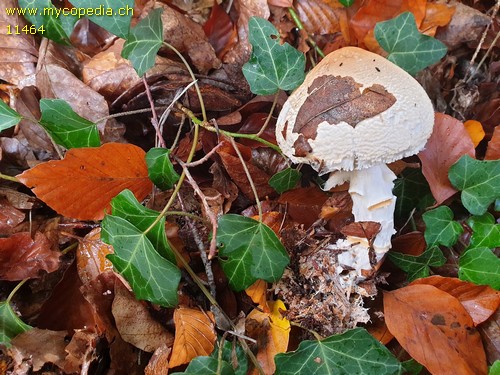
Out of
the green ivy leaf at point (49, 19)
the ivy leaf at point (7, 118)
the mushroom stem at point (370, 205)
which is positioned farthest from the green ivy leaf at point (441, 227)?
the green ivy leaf at point (49, 19)

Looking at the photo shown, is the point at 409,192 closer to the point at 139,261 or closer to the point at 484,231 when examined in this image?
the point at 484,231

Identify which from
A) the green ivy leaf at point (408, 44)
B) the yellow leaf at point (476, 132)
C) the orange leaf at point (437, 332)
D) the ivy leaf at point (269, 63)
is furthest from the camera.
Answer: the yellow leaf at point (476, 132)

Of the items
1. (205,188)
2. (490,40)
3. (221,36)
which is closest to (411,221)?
(205,188)

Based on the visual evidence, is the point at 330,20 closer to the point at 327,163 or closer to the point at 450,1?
the point at 450,1

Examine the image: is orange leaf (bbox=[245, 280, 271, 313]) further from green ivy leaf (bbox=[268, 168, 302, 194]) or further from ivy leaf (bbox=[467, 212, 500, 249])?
ivy leaf (bbox=[467, 212, 500, 249])

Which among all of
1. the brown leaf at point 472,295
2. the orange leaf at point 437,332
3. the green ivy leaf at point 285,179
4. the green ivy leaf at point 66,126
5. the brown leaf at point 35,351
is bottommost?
the brown leaf at point 35,351

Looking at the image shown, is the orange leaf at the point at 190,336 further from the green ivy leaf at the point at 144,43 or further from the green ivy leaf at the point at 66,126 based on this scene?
the green ivy leaf at the point at 144,43

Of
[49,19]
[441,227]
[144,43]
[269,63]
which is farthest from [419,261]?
[49,19]
